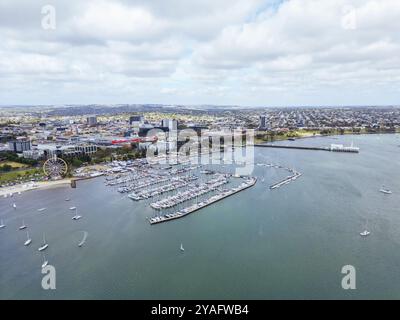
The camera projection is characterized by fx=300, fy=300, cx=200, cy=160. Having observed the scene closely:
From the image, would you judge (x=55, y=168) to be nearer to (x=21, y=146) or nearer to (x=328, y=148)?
(x=21, y=146)

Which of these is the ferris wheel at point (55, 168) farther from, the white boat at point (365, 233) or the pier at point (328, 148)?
the pier at point (328, 148)

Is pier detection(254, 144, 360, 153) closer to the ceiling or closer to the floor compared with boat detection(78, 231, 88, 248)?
closer to the ceiling

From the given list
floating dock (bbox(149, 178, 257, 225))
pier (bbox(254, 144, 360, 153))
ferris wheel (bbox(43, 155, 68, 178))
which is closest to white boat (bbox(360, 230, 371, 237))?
→ floating dock (bbox(149, 178, 257, 225))

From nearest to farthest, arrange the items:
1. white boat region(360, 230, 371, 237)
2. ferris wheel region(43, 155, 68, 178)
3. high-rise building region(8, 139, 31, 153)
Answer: white boat region(360, 230, 371, 237), ferris wheel region(43, 155, 68, 178), high-rise building region(8, 139, 31, 153)

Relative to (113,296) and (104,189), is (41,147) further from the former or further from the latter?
(113,296)

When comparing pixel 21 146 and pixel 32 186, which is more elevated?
pixel 21 146

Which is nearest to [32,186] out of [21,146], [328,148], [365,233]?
[21,146]

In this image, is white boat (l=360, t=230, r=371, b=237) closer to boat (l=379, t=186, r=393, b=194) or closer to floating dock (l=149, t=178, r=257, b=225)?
boat (l=379, t=186, r=393, b=194)
